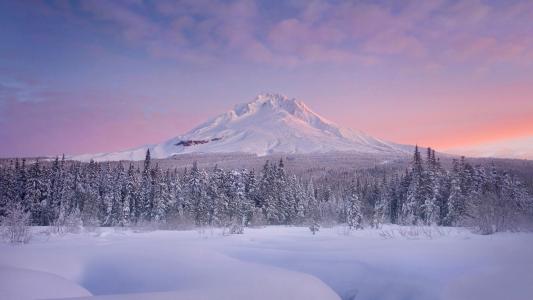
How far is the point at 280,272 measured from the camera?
841cm

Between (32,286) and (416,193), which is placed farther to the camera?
(416,193)

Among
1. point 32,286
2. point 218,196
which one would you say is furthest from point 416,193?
point 32,286

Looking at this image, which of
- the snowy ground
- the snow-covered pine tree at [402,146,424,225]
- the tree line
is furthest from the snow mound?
the snow-covered pine tree at [402,146,424,225]

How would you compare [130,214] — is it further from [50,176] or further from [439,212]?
[439,212]

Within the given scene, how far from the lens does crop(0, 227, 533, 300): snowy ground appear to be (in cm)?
670

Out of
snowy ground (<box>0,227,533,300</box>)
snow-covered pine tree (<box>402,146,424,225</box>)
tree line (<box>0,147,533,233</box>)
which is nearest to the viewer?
snowy ground (<box>0,227,533,300</box>)

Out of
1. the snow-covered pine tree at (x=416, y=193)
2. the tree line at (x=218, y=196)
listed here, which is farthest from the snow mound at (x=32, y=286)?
the snow-covered pine tree at (x=416, y=193)

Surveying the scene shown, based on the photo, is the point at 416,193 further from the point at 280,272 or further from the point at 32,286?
the point at 32,286

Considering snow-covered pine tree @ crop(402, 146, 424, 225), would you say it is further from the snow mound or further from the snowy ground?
the snow mound

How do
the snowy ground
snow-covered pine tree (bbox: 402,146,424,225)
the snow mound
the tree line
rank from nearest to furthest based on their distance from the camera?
the snow mound
the snowy ground
the tree line
snow-covered pine tree (bbox: 402,146,424,225)

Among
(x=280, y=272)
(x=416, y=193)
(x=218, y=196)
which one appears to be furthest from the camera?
(x=218, y=196)

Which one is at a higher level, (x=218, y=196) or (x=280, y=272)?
(x=280, y=272)

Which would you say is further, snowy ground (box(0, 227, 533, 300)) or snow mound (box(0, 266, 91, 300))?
snowy ground (box(0, 227, 533, 300))

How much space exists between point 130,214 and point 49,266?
4220 centimetres
